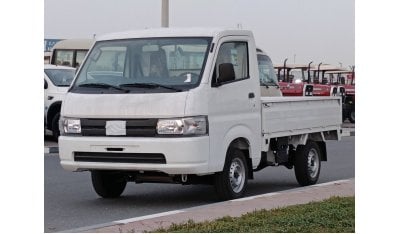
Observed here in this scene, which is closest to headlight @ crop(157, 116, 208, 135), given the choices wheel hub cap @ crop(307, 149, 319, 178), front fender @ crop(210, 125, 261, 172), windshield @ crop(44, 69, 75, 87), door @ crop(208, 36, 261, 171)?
door @ crop(208, 36, 261, 171)

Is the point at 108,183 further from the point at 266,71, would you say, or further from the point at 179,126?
the point at 266,71

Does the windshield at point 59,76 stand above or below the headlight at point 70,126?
above

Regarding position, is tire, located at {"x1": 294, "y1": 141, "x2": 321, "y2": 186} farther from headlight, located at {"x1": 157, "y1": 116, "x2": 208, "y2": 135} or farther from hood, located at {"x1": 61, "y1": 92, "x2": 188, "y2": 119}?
hood, located at {"x1": 61, "y1": 92, "x2": 188, "y2": 119}

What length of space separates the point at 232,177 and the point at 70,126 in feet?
6.88

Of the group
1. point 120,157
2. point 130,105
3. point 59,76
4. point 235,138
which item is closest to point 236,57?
point 235,138

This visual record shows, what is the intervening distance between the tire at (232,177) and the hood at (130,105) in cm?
108

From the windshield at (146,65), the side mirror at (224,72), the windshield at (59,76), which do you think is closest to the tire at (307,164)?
the side mirror at (224,72)

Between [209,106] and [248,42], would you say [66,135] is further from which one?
[248,42]

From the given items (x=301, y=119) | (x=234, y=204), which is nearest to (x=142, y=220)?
(x=234, y=204)

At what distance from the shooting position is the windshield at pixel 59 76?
62.7 ft

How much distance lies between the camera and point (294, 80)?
32.8m

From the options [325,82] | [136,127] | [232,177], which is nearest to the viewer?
A: [136,127]

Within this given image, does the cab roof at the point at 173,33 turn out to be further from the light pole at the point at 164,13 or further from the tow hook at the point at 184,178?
the light pole at the point at 164,13

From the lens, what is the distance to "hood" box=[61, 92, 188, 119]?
9055 mm
